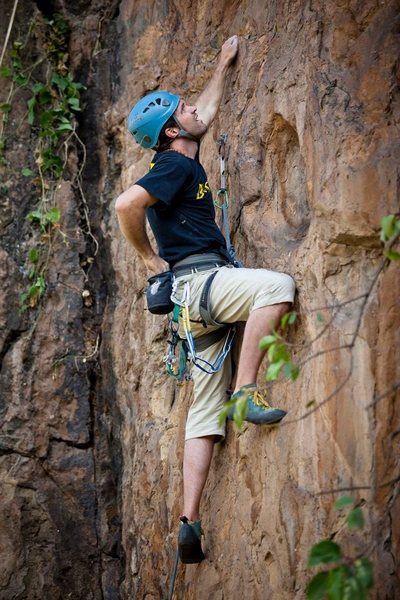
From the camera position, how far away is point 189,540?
5.82 metres

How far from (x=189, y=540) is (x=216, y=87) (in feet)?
10.3

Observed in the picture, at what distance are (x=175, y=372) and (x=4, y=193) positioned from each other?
2.59 metres

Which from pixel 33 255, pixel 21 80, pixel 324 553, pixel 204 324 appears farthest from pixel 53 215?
pixel 324 553

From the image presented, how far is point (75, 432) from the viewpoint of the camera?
758cm

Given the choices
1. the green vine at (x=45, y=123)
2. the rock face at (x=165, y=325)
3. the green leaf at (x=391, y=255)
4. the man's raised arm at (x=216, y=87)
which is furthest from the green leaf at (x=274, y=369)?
the green vine at (x=45, y=123)

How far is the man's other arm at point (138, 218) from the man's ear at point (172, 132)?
58cm

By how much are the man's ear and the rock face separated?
45 centimetres

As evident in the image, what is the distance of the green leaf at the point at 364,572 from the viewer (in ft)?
12.3

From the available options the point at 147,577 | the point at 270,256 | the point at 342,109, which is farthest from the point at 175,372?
the point at 342,109

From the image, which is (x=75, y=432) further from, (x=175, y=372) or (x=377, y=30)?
(x=377, y=30)

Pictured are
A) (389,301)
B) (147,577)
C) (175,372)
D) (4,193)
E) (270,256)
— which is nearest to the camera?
(389,301)

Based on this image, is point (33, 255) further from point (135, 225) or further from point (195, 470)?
point (195, 470)

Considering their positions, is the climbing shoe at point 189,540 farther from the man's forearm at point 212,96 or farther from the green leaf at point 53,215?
the green leaf at point 53,215

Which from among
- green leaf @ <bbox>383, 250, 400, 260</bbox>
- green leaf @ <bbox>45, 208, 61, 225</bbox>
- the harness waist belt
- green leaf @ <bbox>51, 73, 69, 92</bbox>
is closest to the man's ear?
the harness waist belt
